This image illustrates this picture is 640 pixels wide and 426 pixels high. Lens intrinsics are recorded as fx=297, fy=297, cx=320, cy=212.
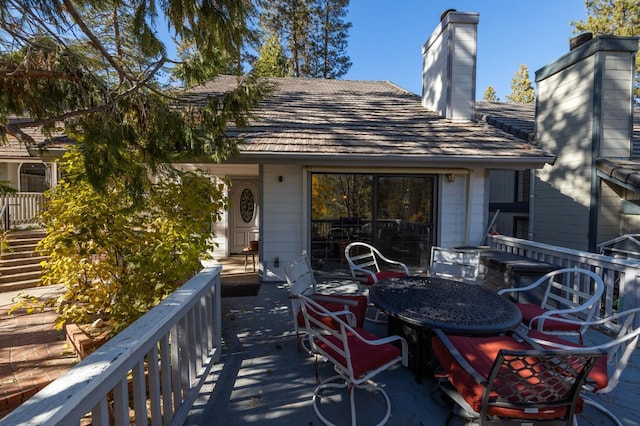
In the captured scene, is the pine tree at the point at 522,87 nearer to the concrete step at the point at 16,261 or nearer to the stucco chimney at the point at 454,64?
the stucco chimney at the point at 454,64

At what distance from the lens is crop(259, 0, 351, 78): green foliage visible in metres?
16.9

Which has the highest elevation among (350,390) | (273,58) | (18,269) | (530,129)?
(273,58)

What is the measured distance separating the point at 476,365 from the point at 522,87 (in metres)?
34.2

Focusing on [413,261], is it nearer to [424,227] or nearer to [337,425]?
[424,227]

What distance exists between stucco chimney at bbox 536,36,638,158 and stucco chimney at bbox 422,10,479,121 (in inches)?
A: 83.8

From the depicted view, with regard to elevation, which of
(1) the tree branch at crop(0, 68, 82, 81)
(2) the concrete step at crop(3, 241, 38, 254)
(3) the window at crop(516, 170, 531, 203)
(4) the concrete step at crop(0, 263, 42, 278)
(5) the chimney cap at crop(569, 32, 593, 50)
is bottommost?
(4) the concrete step at crop(0, 263, 42, 278)

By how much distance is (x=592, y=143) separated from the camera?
6.02 meters

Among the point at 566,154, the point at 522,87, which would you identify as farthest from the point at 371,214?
the point at 522,87

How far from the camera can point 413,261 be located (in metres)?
6.01

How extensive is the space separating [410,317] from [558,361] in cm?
94

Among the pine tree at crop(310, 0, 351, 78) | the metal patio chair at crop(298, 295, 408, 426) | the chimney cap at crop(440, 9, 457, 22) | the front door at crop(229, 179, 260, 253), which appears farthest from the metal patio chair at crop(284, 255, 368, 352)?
the pine tree at crop(310, 0, 351, 78)

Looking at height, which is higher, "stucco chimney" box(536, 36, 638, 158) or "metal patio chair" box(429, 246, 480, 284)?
"stucco chimney" box(536, 36, 638, 158)

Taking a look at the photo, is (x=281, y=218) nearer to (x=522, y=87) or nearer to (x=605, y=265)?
(x=605, y=265)

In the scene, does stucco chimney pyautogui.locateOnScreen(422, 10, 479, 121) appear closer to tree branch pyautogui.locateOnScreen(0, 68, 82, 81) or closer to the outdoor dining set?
the outdoor dining set
